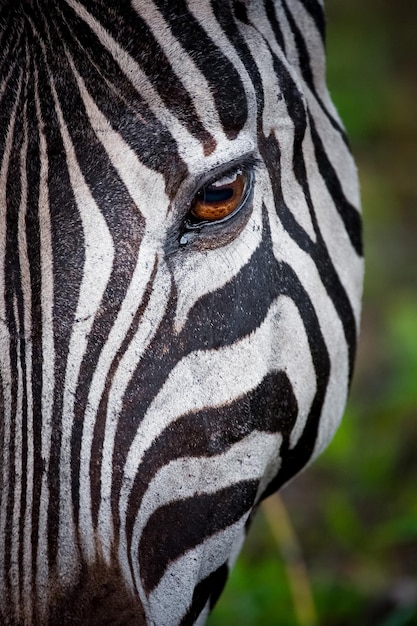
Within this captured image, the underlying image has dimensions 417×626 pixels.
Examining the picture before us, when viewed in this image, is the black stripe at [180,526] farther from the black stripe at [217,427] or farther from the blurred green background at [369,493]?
the blurred green background at [369,493]

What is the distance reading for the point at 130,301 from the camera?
160 cm

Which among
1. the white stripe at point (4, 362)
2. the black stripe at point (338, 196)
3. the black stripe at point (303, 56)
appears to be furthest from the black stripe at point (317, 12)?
the white stripe at point (4, 362)

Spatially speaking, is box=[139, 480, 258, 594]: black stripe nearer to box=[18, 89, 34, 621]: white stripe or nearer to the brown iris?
box=[18, 89, 34, 621]: white stripe

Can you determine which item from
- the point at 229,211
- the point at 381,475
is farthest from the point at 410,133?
the point at 229,211

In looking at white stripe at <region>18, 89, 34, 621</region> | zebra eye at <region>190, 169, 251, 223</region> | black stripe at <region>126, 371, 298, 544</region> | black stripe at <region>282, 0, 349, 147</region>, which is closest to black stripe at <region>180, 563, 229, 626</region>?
black stripe at <region>126, 371, 298, 544</region>

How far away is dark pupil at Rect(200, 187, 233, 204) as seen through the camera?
1.66 m

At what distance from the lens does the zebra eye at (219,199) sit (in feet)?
5.44

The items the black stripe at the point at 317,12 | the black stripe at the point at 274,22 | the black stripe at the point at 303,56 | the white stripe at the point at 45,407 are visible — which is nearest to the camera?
the white stripe at the point at 45,407

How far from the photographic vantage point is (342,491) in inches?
160

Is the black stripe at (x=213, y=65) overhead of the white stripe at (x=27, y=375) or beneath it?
overhead

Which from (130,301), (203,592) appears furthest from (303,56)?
(203,592)

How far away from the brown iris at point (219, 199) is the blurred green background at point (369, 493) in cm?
194

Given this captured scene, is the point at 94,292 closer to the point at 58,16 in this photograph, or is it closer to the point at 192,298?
the point at 192,298

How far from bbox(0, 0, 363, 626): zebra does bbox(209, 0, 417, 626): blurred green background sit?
1.63m
